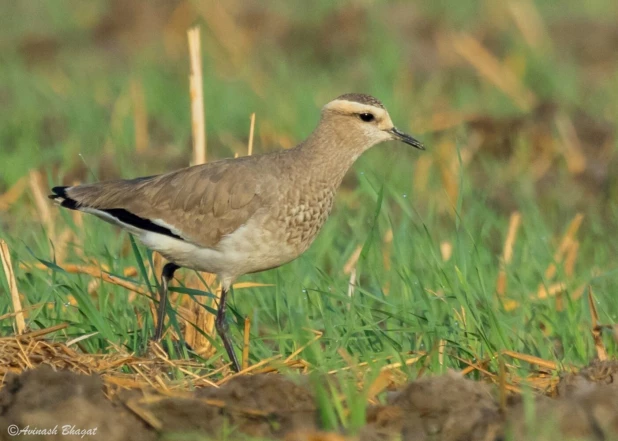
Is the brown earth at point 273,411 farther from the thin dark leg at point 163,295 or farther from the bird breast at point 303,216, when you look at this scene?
the bird breast at point 303,216

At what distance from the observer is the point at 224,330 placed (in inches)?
207

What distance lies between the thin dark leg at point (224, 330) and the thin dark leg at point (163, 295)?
0.78 ft

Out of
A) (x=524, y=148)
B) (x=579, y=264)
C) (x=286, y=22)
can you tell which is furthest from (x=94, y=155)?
(x=286, y=22)

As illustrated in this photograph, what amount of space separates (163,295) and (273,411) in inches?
59.5

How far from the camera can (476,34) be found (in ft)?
43.9

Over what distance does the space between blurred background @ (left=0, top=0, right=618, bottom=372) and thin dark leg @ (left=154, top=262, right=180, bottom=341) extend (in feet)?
0.95

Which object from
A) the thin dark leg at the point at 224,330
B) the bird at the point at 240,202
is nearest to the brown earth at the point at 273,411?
the thin dark leg at the point at 224,330

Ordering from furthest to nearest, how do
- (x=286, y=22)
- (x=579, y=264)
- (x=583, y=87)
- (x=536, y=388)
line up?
(x=286, y=22) < (x=583, y=87) < (x=579, y=264) < (x=536, y=388)

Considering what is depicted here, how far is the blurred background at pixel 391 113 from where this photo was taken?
20.7ft

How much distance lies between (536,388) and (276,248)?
1.38 m

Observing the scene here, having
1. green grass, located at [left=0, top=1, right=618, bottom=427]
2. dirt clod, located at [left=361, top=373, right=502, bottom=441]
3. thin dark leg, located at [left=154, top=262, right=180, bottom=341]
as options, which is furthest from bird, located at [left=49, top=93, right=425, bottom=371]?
dirt clod, located at [left=361, top=373, right=502, bottom=441]

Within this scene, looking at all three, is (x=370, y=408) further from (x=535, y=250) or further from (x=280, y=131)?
(x=280, y=131)

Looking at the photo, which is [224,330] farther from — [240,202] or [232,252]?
[240,202]

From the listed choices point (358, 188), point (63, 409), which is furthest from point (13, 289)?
point (358, 188)
